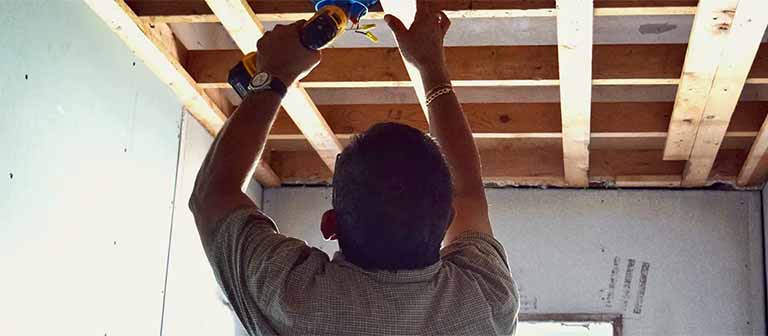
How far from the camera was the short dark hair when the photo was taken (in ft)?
3.89

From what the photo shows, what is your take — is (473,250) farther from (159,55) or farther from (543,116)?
(543,116)

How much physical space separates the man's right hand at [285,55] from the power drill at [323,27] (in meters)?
0.01

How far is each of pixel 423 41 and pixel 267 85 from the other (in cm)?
32

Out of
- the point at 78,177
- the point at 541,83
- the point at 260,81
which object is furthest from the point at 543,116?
the point at 260,81

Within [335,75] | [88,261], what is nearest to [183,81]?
[335,75]

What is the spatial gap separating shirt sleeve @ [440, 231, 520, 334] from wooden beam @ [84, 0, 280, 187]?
1595 millimetres

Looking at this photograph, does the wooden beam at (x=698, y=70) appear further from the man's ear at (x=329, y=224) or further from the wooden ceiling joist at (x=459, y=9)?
the man's ear at (x=329, y=224)

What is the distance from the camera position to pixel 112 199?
284 centimetres

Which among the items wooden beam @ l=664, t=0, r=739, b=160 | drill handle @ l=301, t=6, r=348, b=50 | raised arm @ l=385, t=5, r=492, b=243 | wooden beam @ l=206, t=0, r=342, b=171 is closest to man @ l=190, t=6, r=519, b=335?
raised arm @ l=385, t=5, r=492, b=243

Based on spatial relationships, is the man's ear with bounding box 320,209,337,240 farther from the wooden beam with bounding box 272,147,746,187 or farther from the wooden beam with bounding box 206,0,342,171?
the wooden beam with bounding box 272,147,746,187

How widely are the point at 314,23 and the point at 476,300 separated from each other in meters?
Answer: 0.50

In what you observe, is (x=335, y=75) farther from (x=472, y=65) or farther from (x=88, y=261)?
(x=88, y=261)

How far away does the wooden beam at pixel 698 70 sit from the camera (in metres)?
2.46

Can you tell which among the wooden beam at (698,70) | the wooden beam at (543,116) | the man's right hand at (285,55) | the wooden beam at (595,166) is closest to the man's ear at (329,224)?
the man's right hand at (285,55)
